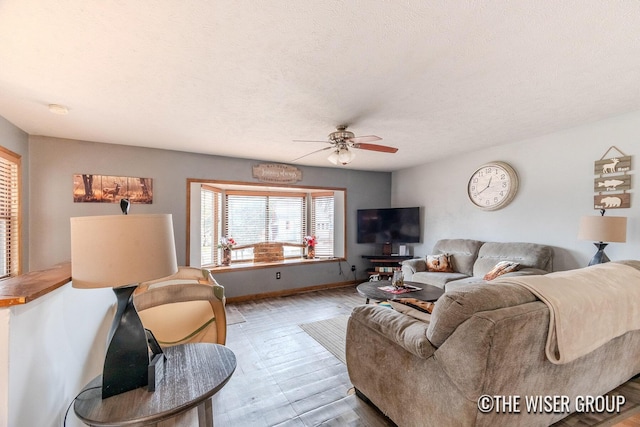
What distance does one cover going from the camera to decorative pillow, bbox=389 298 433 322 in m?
1.67

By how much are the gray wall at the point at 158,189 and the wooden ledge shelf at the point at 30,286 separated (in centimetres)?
286

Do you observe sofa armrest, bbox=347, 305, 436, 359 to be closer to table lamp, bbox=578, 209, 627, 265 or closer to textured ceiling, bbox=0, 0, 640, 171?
textured ceiling, bbox=0, 0, 640, 171

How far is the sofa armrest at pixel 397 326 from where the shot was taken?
142cm

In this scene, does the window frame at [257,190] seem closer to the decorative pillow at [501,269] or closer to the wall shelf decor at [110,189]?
the wall shelf decor at [110,189]

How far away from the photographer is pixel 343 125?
3014 mm

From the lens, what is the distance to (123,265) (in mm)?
1006

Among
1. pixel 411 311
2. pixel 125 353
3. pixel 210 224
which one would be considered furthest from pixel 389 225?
pixel 125 353

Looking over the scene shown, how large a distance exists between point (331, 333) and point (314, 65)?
2787 mm

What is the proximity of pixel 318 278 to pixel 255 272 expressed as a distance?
49.4 inches

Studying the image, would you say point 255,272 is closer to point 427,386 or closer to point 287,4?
point 427,386

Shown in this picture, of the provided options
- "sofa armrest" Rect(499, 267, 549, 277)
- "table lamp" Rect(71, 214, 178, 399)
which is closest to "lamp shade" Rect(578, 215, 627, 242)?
"sofa armrest" Rect(499, 267, 549, 277)

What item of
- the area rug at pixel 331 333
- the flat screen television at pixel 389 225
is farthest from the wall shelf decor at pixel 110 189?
the flat screen television at pixel 389 225

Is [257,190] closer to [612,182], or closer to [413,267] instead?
[413,267]

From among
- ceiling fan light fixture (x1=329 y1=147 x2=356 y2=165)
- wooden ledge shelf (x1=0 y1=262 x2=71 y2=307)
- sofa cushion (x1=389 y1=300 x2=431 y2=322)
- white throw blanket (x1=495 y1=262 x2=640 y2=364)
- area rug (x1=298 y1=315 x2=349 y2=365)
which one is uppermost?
ceiling fan light fixture (x1=329 y1=147 x2=356 y2=165)
